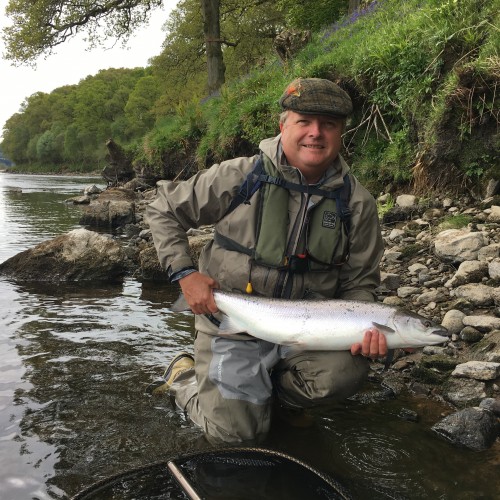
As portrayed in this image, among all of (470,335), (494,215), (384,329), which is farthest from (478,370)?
(494,215)

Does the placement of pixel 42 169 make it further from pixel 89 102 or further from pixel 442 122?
pixel 442 122

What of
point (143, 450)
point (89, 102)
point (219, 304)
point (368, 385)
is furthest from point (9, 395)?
point (89, 102)

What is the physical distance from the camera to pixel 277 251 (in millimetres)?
3447

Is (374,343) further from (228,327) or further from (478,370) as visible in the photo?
(478,370)

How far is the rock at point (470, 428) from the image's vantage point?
3.35 m

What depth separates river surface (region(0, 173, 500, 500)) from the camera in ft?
10.1

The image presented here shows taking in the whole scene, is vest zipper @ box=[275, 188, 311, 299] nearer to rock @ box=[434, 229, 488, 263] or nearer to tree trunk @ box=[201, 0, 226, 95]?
rock @ box=[434, 229, 488, 263]

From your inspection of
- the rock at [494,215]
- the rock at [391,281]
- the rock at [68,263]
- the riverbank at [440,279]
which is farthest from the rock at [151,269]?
the rock at [494,215]

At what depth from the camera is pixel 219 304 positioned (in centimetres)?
345

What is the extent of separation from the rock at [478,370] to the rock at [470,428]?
0.46m

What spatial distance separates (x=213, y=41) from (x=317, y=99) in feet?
65.4

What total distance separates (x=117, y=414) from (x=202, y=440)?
2.66 ft

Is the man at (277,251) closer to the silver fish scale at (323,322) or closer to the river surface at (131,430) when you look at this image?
the silver fish scale at (323,322)

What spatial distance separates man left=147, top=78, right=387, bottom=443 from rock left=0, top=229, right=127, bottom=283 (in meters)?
5.25
